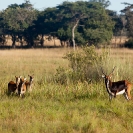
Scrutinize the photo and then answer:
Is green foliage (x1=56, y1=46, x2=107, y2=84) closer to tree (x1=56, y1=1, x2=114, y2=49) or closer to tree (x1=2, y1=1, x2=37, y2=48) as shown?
tree (x1=56, y1=1, x2=114, y2=49)

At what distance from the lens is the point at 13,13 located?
5431 centimetres

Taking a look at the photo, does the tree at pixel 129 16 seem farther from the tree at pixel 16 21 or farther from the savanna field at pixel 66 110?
the savanna field at pixel 66 110

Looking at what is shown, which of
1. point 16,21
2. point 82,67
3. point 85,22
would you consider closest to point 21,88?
point 82,67

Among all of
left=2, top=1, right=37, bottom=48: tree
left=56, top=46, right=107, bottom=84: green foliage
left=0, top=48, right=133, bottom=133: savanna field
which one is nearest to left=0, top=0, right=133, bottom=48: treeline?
left=2, top=1, right=37, bottom=48: tree

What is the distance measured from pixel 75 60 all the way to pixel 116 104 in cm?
489

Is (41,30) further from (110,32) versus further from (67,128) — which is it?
(67,128)

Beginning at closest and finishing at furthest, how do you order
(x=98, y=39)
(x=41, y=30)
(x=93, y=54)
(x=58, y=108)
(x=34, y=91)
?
(x=58, y=108)
(x=34, y=91)
(x=93, y=54)
(x=98, y=39)
(x=41, y=30)

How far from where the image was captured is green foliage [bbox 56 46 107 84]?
12.8 metres

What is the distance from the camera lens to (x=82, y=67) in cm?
1329

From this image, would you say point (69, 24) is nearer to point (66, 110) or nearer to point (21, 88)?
point (21, 88)

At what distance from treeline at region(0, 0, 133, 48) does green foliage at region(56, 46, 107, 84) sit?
94.5 feet

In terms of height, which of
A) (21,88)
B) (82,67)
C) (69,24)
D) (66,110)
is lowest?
(66,110)

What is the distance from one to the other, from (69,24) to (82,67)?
34903 millimetres

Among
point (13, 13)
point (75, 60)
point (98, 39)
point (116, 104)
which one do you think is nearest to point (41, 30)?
point (13, 13)
